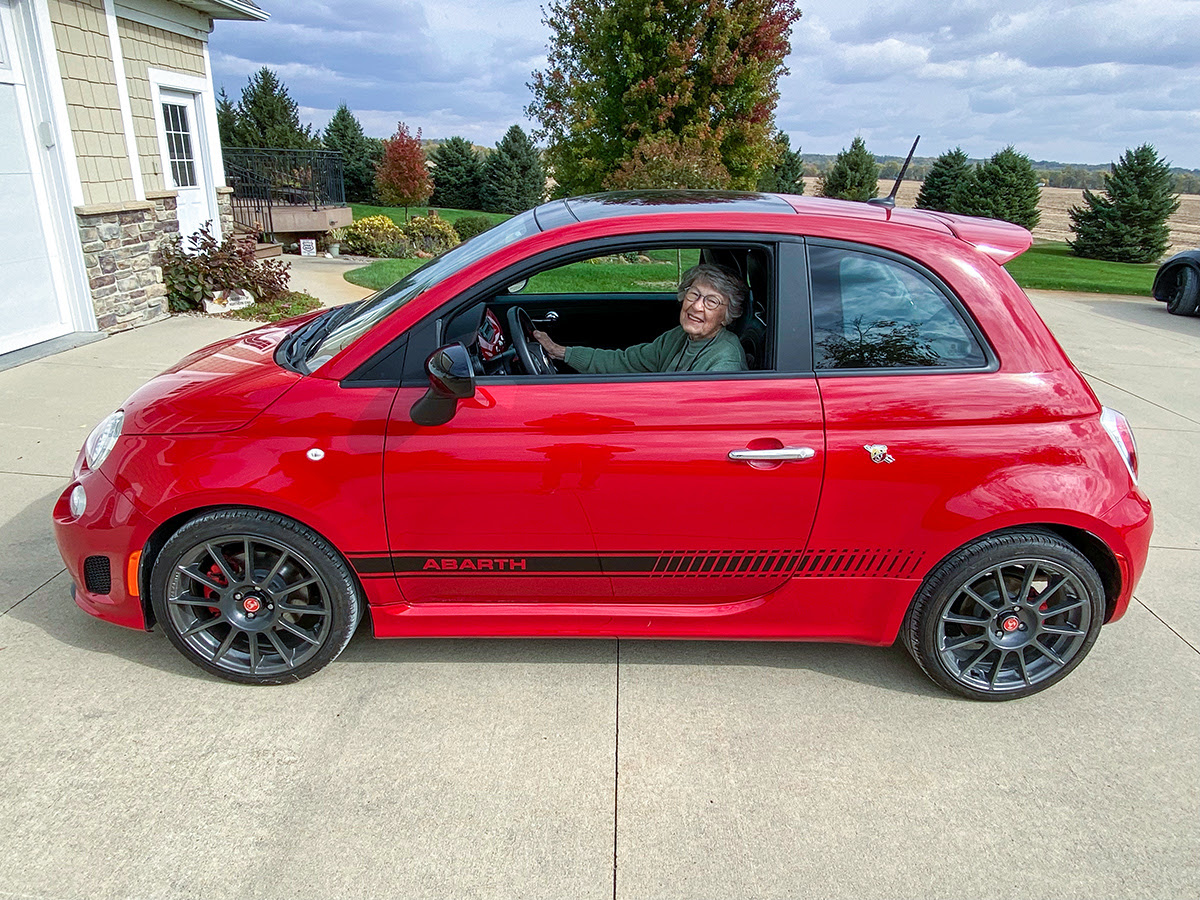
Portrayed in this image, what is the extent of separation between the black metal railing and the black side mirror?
1419 cm

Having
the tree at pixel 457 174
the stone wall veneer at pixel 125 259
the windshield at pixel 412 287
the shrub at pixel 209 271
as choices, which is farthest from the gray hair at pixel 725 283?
the tree at pixel 457 174

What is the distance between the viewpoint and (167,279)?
9.09 meters

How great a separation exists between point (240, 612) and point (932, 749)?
2.45 metres

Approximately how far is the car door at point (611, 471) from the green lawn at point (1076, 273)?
11.1m

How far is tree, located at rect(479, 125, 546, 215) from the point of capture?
3198 centimetres

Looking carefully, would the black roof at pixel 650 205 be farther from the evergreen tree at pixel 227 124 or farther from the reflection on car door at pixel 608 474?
the evergreen tree at pixel 227 124

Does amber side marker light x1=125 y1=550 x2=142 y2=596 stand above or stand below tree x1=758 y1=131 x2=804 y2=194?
below

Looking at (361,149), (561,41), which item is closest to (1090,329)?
(561,41)

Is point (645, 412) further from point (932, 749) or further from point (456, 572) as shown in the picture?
point (932, 749)

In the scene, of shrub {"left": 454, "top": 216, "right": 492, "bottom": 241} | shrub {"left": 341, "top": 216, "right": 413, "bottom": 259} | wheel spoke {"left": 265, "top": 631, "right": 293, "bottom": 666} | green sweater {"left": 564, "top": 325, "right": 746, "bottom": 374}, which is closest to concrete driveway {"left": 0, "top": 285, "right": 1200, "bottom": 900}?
wheel spoke {"left": 265, "top": 631, "right": 293, "bottom": 666}

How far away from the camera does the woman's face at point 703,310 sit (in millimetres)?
3080

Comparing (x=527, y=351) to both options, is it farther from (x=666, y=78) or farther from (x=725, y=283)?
(x=666, y=78)

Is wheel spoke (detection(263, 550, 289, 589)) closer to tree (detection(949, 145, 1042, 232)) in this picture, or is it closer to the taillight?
the taillight

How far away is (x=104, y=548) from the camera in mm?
2824
